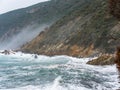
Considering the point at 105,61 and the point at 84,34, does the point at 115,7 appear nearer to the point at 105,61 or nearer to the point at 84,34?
the point at 105,61

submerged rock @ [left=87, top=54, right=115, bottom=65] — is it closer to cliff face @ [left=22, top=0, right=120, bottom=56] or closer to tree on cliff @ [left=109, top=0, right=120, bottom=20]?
cliff face @ [left=22, top=0, right=120, bottom=56]

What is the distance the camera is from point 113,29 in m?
82.1

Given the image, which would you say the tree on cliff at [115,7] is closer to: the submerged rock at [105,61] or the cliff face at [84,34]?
the submerged rock at [105,61]

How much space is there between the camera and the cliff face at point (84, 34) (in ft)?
266

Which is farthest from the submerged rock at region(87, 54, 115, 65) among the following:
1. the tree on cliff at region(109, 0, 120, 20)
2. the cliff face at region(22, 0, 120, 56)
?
the tree on cliff at region(109, 0, 120, 20)

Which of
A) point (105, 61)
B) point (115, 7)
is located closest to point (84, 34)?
point (105, 61)

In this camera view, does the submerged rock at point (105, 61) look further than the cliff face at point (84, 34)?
No

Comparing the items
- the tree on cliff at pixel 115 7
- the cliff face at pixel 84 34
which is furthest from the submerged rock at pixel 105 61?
the tree on cliff at pixel 115 7

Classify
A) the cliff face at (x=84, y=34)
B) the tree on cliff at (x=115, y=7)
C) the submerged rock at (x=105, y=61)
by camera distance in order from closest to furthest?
the tree on cliff at (x=115, y=7)
the submerged rock at (x=105, y=61)
the cliff face at (x=84, y=34)

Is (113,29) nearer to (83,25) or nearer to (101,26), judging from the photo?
(101,26)

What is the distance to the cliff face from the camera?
3194 inches

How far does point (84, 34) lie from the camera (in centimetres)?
9756

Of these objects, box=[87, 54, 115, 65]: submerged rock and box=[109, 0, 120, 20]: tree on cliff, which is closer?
box=[109, 0, 120, 20]: tree on cliff

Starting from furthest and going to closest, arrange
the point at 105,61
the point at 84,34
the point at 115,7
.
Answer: the point at 84,34
the point at 105,61
the point at 115,7
